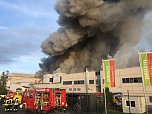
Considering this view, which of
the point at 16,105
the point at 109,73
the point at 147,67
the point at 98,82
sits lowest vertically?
the point at 16,105

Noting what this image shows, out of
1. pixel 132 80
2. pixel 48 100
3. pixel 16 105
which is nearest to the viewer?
pixel 48 100

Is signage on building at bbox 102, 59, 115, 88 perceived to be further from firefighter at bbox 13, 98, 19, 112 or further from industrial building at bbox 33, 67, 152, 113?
industrial building at bbox 33, 67, 152, 113

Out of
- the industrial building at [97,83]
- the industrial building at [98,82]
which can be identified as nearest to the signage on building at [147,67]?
the industrial building at [97,83]

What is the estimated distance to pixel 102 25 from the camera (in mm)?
72500

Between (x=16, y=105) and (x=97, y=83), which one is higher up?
(x=97, y=83)

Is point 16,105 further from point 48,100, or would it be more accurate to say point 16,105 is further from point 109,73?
point 109,73

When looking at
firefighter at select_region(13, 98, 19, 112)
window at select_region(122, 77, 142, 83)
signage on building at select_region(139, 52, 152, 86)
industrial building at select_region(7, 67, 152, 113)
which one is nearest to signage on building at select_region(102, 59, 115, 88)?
signage on building at select_region(139, 52, 152, 86)

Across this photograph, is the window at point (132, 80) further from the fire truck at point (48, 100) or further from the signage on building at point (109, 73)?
the signage on building at point (109, 73)

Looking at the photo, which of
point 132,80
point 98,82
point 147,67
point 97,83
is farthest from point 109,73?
point 97,83

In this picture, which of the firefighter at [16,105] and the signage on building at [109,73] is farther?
the firefighter at [16,105]

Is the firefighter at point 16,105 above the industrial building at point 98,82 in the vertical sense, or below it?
below

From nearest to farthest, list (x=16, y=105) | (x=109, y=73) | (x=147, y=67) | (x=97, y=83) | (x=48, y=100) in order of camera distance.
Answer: (x=147, y=67) → (x=109, y=73) → (x=48, y=100) → (x=16, y=105) → (x=97, y=83)

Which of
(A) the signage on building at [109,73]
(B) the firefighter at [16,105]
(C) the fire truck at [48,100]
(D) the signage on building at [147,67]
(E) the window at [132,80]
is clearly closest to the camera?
(D) the signage on building at [147,67]

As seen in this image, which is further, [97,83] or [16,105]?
A: [97,83]
